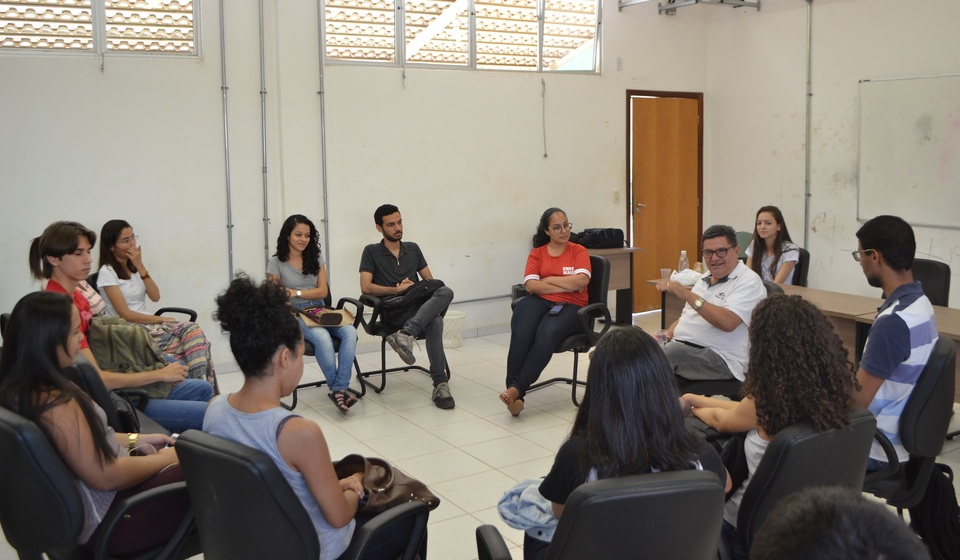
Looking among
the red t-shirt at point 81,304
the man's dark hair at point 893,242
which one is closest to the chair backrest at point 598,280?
the man's dark hair at point 893,242

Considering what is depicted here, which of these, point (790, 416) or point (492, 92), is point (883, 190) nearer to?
point (492, 92)

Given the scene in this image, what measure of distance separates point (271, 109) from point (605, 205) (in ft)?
10.3

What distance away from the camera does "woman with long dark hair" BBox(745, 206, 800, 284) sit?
564 cm

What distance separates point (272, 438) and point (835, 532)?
4.94 ft

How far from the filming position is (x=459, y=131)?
7.02m

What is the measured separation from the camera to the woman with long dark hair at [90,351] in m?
3.45

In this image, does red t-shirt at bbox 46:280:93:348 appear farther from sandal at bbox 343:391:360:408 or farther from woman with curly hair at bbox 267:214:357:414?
sandal at bbox 343:391:360:408

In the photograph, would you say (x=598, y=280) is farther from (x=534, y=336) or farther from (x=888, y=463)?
(x=888, y=463)

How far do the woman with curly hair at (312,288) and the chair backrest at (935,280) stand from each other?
10.6 feet

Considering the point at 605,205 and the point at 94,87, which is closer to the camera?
the point at 94,87

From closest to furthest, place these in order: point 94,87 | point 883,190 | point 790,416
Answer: point 790,416, point 94,87, point 883,190

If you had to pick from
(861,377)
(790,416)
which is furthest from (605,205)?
(790,416)

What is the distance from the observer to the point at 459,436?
4672 millimetres

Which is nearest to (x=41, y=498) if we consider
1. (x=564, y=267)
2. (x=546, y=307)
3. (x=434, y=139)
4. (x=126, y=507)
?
(x=126, y=507)
